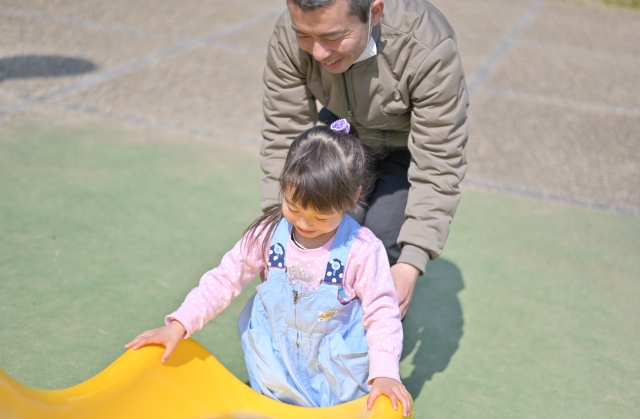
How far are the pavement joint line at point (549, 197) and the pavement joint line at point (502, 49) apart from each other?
1.71m

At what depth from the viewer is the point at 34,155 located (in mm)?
3732

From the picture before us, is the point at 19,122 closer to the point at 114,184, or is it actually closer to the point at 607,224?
the point at 114,184

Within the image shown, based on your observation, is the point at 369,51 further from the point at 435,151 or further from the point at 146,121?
the point at 146,121

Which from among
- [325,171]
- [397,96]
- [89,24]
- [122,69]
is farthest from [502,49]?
[325,171]

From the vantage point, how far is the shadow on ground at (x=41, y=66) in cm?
480

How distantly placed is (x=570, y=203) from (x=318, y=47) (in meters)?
2.46

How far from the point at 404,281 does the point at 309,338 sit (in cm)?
35

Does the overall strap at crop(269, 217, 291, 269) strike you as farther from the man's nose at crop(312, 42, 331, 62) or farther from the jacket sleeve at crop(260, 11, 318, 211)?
the man's nose at crop(312, 42, 331, 62)

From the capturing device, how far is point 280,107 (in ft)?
7.91

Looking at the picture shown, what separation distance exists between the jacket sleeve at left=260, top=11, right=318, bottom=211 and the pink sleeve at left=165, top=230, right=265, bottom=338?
0.30 metres

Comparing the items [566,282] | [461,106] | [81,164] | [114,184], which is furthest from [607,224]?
[81,164]

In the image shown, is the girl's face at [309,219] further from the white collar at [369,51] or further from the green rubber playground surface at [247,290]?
the green rubber playground surface at [247,290]

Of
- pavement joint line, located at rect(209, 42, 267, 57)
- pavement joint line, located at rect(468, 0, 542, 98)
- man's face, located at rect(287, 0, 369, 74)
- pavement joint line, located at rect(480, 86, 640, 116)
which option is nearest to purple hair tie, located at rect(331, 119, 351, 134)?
man's face, located at rect(287, 0, 369, 74)

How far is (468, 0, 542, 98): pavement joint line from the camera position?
5870 mm
